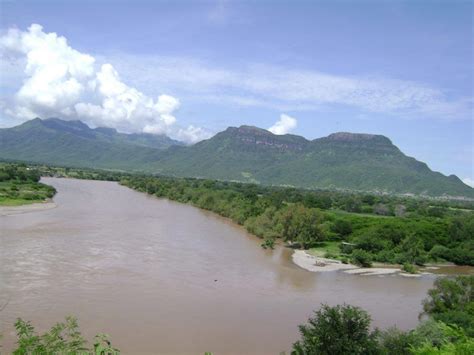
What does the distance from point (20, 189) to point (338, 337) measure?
65377mm

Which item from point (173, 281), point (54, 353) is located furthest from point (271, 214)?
point (54, 353)

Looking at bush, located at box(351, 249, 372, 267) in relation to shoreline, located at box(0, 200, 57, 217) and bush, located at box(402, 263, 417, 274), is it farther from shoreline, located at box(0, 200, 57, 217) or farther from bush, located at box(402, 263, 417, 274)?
shoreline, located at box(0, 200, 57, 217)

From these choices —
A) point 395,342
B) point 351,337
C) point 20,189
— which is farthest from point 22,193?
point 395,342

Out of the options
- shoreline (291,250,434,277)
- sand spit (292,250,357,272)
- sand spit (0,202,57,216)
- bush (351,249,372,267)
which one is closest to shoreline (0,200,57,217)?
sand spit (0,202,57,216)

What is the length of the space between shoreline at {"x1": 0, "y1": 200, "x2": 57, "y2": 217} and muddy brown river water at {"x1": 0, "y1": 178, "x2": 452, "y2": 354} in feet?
7.76

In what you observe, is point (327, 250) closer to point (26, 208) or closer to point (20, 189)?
point (26, 208)

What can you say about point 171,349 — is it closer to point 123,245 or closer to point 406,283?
point 123,245

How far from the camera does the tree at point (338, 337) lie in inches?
643

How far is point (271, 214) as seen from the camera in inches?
2248

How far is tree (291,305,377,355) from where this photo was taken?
53.6ft

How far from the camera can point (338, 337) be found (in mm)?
16688

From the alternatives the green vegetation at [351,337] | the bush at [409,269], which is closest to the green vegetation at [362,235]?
the bush at [409,269]

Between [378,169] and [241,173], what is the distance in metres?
55.1

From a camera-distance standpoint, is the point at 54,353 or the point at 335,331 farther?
the point at 335,331
